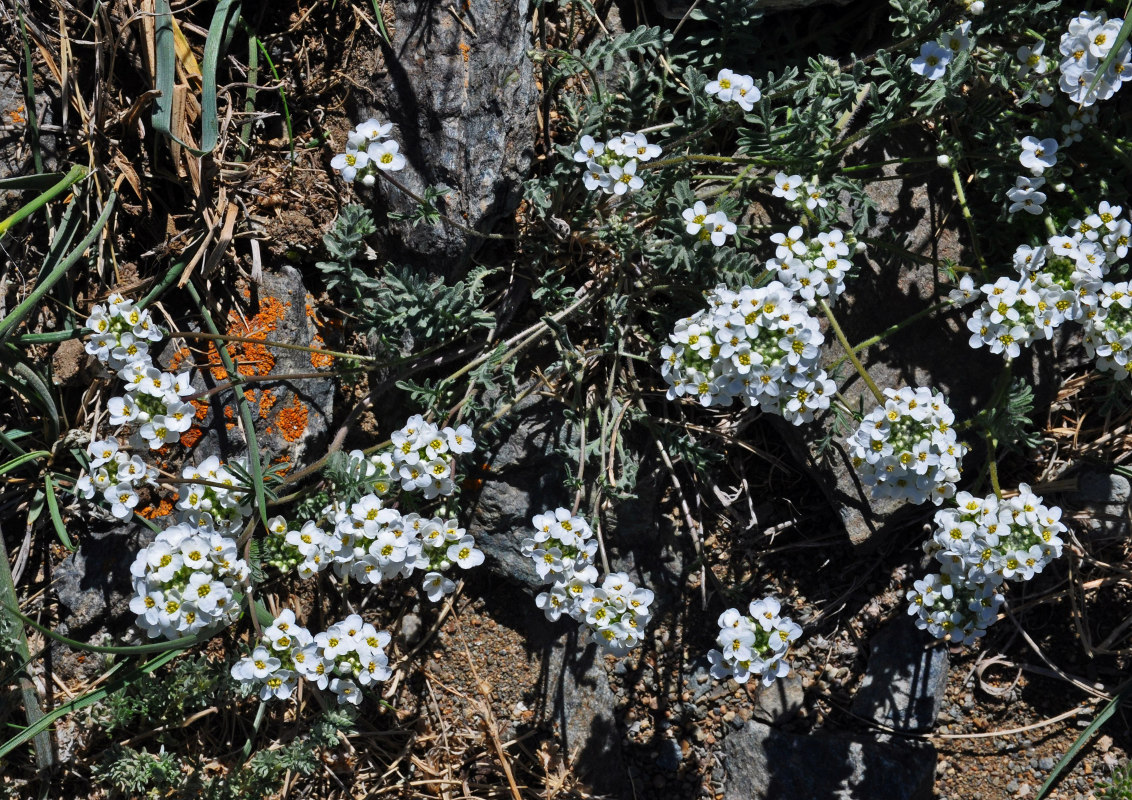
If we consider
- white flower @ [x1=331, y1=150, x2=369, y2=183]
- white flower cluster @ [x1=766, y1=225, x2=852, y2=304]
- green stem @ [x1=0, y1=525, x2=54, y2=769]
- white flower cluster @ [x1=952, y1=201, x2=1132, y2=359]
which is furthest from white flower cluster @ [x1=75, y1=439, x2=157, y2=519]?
white flower cluster @ [x1=952, y1=201, x2=1132, y2=359]

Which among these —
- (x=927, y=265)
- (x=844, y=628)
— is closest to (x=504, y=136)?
(x=927, y=265)

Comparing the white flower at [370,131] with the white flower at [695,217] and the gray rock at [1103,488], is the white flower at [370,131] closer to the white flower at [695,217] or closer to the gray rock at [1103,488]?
the white flower at [695,217]

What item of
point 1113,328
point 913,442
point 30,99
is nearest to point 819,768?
point 913,442

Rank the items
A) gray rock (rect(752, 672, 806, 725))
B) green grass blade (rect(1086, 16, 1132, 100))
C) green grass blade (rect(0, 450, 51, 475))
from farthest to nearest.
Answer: gray rock (rect(752, 672, 806, 725)) < green grass blade (rect(0, 450, 51, 475)) < green grass blade (rect(1086, 16, 1132, 100))

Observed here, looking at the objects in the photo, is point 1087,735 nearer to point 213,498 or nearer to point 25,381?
point 213,498

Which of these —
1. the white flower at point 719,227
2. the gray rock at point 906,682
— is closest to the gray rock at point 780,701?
the gray rock at point 906,682

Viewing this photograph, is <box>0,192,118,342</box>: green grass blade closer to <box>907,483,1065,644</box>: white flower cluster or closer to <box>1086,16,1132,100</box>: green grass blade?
<box>907,483,1065,644</box>: white flower cluster
